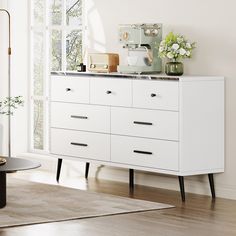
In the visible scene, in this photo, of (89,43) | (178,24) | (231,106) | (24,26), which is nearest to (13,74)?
(24,26)

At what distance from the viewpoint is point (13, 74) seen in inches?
321

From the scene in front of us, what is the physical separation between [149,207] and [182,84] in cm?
95

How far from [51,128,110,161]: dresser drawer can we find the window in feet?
2.84

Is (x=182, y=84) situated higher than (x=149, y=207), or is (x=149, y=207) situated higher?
(x=182, y=84)

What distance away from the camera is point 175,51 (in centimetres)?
639

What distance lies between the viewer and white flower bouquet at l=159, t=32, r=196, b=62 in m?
6.37

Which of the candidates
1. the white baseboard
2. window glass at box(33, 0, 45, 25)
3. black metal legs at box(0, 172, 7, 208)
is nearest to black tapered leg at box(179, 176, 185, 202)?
the white baseboard

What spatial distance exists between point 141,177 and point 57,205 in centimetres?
127

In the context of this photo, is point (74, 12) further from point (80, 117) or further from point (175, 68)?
point (175, 68)

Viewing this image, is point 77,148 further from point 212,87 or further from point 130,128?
point 212,87

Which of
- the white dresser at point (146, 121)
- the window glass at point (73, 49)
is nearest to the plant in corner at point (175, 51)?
the white dresser at point (146, 121)

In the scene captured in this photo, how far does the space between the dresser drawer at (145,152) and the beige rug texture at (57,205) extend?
0.36 metres

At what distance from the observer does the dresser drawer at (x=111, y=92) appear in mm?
6480

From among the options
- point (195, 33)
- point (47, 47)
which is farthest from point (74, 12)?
point (195, 33)
